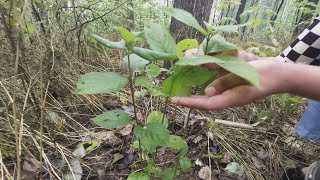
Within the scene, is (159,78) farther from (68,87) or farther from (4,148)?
(4,148)

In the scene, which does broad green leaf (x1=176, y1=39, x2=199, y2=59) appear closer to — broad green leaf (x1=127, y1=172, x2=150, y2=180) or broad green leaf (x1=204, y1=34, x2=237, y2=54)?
broad green leaf (x1=204, y1=34, x2=237, y2=54)

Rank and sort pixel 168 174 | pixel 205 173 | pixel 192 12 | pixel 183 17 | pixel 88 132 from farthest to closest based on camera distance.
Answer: pixel 192 12, pixel 88 132, pixel 205 173, pixel 168 174, pixel 183 17

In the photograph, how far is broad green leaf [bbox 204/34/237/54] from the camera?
1.87 feet

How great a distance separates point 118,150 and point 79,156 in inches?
7.1

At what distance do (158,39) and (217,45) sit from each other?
136mm

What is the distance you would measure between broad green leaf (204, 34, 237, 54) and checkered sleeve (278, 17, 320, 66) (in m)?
0.88

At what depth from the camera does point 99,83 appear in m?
0.56

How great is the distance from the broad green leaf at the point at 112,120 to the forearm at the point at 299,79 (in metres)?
0.41

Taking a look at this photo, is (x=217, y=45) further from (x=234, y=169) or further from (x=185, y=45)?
(x=234, y=169)

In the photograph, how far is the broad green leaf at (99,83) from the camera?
54 cm

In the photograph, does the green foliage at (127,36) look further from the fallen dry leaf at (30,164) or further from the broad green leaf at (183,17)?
the fallen dry leaf at (30,164)

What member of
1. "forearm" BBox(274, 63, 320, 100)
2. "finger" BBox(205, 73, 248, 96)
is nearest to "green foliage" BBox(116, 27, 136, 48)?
"finger" BBox(205, 73, 248, 96)

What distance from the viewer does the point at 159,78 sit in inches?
84.6

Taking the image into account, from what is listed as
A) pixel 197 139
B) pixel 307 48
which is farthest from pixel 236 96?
pixel 307 48
